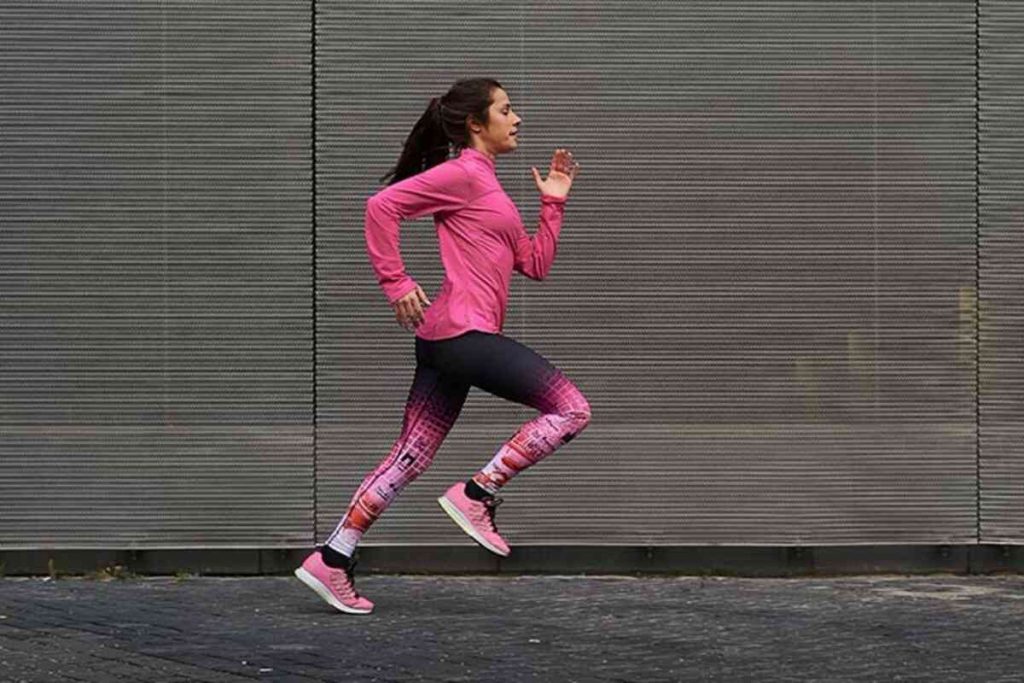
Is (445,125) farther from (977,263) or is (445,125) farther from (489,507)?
(977,263)

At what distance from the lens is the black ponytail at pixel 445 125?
8336 mm

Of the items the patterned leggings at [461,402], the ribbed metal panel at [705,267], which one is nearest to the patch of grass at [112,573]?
the ribbed metal panel at [705,267]

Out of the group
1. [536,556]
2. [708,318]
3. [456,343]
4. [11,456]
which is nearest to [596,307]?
[708,318]

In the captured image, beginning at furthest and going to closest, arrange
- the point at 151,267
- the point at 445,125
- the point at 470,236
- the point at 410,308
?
the point at 151,267 → the point at 445,125 → the point at 470,236 → the point at 410,308

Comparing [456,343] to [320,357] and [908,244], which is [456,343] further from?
[908,244]

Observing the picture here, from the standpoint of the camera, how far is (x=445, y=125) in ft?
27.6

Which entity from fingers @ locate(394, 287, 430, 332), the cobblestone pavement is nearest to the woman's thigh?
fingers @ locate(394, 287, 430, 332)

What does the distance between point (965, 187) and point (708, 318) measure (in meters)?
1.25

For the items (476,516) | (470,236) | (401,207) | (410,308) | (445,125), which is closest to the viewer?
(410,308)

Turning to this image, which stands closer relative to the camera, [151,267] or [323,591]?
[323,591]

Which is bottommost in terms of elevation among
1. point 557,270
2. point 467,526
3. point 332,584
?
point 332,584

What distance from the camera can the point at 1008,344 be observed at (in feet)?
32.2

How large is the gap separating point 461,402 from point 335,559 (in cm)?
75

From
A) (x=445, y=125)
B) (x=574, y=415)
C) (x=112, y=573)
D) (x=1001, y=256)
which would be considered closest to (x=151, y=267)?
(x=112, y=573)
